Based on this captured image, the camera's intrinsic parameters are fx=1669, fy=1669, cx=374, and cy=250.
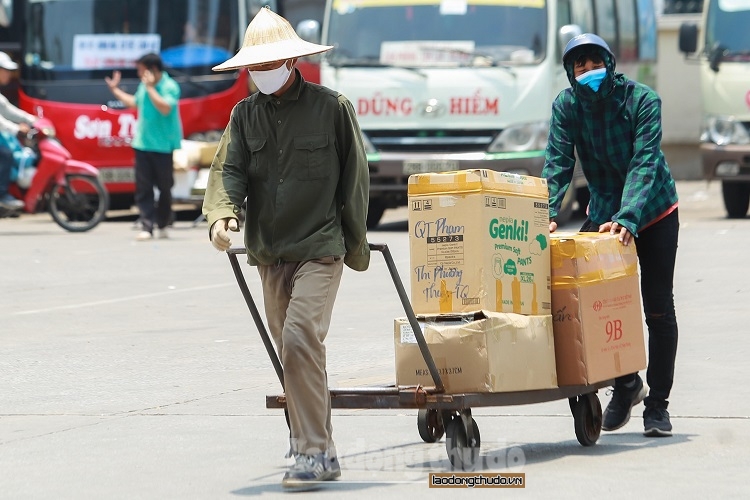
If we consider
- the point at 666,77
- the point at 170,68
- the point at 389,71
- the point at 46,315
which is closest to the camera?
the point at 46,315

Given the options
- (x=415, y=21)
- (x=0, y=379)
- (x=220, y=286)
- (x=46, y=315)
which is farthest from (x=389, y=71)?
(x=0, y=379)

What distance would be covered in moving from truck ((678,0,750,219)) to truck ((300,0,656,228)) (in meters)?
1.63

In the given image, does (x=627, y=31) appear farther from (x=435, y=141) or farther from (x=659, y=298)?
(x=659, y=298)

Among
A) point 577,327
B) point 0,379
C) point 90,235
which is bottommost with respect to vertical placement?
point 90,235

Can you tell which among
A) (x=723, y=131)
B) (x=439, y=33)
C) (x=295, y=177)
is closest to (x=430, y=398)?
(x=295, y=177)

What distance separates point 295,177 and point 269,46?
470 millimetres

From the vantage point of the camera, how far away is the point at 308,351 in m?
5.72

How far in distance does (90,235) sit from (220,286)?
5572mm

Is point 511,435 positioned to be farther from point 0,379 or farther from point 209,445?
point 0,379

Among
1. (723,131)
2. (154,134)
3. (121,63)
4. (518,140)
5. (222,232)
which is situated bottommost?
(154,134)

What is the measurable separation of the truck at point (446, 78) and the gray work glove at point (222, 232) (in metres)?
11.6

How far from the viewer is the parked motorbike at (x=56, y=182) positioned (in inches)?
722

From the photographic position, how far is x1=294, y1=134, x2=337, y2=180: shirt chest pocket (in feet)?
19.1

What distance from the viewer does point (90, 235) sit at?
1823 cm
